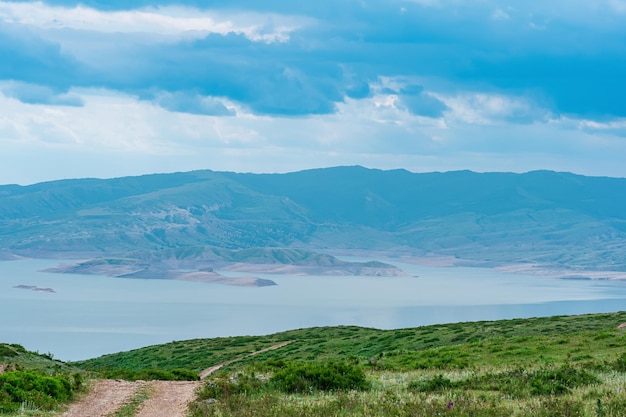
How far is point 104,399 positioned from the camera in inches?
802

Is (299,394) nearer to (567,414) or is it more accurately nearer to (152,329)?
(567,414)

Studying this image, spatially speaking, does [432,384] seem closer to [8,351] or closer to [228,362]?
[8,351]

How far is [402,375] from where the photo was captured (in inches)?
961

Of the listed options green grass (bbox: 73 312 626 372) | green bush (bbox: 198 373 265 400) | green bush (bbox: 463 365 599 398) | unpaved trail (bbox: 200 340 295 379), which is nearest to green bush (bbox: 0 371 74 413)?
green bush (bbox: 198 373 265 400)

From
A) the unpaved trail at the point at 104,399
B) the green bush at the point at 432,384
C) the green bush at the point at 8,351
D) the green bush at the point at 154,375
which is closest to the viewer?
the unpaved trail at the point at 104,399

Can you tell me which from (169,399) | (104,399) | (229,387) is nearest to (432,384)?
Answer: (229,387)

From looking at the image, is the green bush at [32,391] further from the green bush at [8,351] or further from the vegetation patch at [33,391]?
the green bush at [8,351]

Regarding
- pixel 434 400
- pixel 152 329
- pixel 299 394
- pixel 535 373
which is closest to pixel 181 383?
pixel 299 394

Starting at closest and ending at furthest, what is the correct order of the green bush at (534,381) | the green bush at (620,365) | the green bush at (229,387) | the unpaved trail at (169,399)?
the unpaved trail at (169,399) < the green bush at (534,381) < the green bush at (229,387) < the green bush at (620,365)

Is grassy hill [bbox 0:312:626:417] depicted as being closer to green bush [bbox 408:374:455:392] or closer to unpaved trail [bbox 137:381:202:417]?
green bush [bbox 408:374:455:392]

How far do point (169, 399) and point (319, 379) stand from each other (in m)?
4.21

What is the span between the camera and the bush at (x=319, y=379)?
21.4m

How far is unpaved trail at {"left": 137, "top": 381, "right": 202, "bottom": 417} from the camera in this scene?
18422 mm

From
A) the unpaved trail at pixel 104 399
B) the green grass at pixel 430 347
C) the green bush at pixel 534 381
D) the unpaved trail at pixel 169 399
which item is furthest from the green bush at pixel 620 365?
the unpaved trail at pixel 104 399
